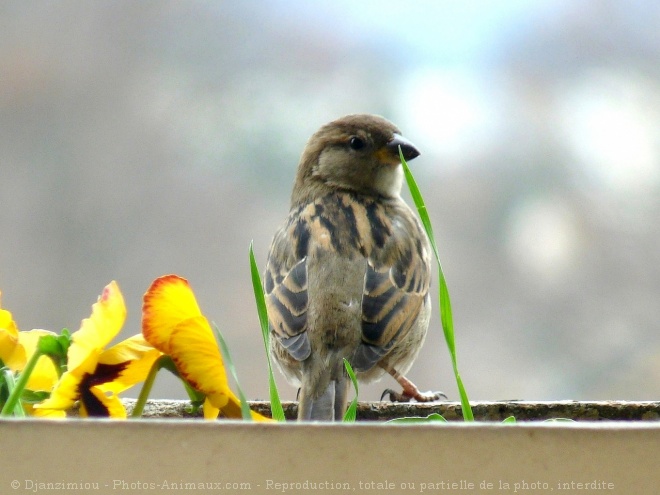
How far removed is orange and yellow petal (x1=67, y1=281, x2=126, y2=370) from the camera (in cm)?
60

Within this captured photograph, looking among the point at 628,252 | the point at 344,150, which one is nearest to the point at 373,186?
the point at 344,150

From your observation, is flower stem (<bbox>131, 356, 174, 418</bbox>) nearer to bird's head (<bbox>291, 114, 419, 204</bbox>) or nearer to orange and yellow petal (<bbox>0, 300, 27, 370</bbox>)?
orange and yellow petal (<bbox>0, 300, 27, 370</bbox>)

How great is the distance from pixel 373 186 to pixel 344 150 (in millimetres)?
122

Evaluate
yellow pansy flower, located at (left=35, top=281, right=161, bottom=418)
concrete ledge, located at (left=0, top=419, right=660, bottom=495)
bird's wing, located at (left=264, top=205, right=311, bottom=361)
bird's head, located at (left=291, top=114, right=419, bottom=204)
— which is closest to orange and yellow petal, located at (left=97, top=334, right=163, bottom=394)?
yellow pansy flower, located at (left=35, top=281, right=161, bottom=418)

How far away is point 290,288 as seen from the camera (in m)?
1.86

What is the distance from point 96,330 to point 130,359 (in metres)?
0.03

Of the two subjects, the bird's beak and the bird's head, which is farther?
the bird's head

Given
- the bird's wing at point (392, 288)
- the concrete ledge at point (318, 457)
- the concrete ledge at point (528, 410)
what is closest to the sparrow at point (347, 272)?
the bird's wing at point (392, 288)

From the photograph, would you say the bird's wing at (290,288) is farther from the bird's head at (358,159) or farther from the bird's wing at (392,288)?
the bird's head at (358,159)

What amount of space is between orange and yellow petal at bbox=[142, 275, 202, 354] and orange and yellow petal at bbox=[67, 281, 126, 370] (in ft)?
0.07

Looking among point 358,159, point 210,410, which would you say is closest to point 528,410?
point 210,410

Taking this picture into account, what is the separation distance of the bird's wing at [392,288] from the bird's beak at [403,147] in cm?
16

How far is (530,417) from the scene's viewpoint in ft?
3.33

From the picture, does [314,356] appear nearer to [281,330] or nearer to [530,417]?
[281,330]
